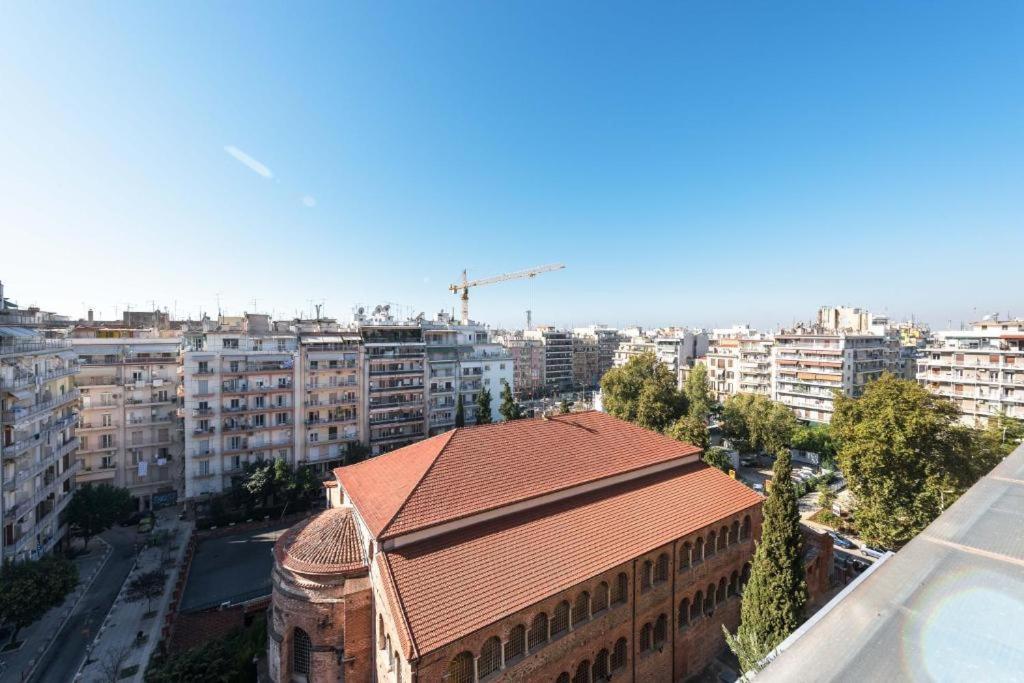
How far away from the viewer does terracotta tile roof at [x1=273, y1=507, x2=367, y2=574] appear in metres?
19.6

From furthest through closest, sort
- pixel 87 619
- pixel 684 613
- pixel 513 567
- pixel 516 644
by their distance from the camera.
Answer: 1. pixel 87 619
2. pixel 684 613
3. pixel 513 567
4. pixel 516 644

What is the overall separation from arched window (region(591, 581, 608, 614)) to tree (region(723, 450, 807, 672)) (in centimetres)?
640

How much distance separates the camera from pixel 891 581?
358cm

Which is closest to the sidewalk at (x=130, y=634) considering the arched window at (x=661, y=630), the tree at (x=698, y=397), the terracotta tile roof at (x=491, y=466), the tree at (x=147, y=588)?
the tree at (x=147, y=588)

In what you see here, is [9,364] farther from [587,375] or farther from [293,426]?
[587,375]

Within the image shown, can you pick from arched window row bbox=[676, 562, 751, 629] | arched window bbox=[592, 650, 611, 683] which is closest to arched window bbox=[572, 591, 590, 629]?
arched window bbox=[592, 650, 611, 683]

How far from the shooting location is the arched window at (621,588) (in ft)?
65.8

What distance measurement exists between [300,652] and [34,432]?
27.8 meters

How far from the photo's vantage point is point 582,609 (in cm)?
1922

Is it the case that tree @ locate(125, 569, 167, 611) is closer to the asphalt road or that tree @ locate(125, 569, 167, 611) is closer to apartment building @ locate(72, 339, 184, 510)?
the asphalt road

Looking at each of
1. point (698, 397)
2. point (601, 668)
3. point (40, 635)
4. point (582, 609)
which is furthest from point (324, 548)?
point (698, 397)

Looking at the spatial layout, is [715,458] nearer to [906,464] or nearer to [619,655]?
[906,464]

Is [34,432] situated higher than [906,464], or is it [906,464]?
[34,432]

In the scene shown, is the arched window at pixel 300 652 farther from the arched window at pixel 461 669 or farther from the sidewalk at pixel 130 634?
the sidewalk at pixel 130 634
